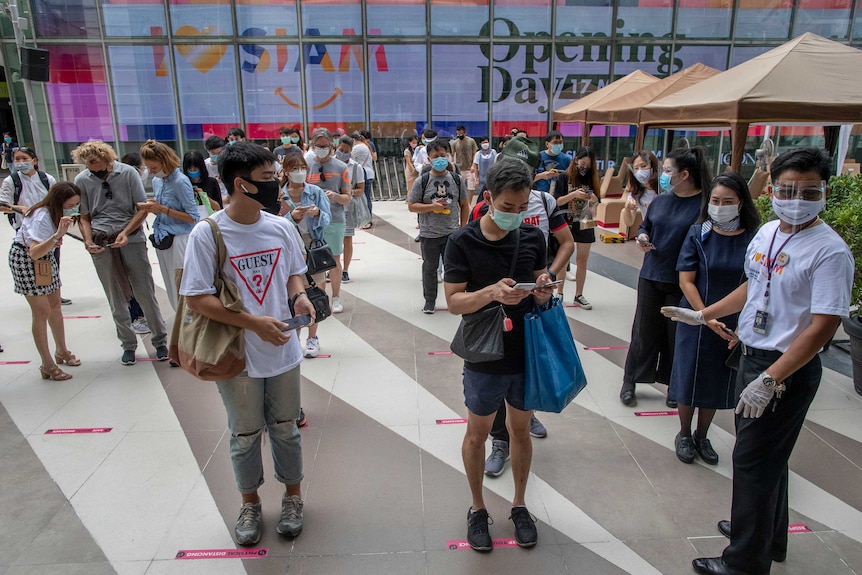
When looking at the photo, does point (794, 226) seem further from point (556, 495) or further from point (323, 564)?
point (323, 564)

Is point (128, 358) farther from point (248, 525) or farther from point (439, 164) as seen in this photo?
point (439, 164)

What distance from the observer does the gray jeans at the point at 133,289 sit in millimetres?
4855

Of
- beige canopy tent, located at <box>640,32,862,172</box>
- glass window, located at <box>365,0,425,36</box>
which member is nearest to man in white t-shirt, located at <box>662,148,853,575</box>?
beige canopy tent, located at <box>640,32,862,172</box>

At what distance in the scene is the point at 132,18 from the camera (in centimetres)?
1445

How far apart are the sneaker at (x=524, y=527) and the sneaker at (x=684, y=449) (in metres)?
1.20

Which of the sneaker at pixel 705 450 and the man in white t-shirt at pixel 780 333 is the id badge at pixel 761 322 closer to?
the man in white t-shirt at pixel 780 333

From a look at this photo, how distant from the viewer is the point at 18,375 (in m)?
4.80

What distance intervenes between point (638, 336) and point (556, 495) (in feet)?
4.65

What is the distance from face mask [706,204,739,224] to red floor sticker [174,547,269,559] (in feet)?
9.45

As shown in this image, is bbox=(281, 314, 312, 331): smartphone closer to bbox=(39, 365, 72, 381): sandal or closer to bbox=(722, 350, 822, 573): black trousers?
bbox=(722, 350, 822, 573): black trousers

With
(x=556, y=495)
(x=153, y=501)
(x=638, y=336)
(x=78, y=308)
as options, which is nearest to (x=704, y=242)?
(x=638, y=336)

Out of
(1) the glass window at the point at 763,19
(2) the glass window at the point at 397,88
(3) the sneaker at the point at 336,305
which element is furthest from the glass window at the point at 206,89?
(1) the glass window at the point at 763,19

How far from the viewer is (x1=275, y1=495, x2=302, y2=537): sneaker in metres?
2.82

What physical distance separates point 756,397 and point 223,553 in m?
2.47
